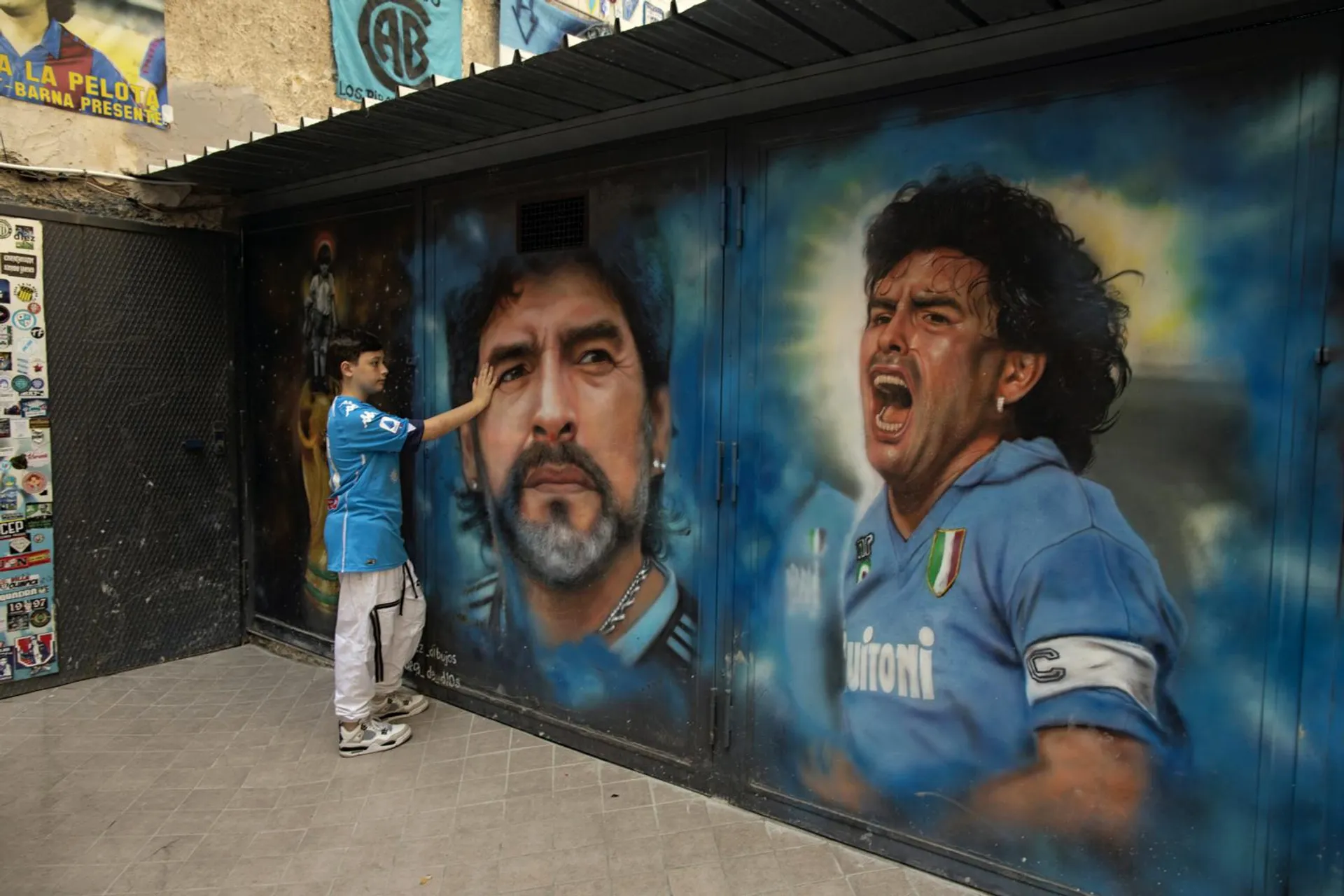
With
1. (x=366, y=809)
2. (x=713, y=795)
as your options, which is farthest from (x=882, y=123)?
(x=366, y=809)

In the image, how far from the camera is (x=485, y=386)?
4773mm

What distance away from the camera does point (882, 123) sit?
3.34m

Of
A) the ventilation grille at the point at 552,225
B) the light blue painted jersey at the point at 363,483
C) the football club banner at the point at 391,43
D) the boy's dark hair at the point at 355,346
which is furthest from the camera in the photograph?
the football club banner at the point at 391,43

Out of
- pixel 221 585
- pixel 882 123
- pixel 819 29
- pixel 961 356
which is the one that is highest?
pixel 819 29

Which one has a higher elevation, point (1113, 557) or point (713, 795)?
point (1113, 557)

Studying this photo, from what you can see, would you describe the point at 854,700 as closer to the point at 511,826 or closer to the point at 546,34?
the point at 511,826

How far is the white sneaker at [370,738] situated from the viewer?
15.1 ft

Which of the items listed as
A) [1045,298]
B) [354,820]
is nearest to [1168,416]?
[1045,298]

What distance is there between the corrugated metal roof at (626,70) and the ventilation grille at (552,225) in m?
0.42

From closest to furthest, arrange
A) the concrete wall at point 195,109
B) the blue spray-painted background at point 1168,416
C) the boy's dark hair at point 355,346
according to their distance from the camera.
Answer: the blue spray-painted background at point 1168,416 < the boy's dark hair at point 355,346 < the concrete wall at point 195,109

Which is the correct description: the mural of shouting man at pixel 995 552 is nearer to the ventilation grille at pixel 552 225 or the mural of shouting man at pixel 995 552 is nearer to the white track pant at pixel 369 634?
the ventilation grille at pixel 552 225

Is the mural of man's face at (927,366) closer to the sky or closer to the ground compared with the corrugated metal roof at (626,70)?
closer to the ground

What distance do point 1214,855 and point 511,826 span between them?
2.81m

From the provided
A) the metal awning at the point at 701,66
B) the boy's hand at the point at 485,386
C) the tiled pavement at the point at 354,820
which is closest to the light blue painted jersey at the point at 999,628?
the tiled pavement at the point at 354,820
